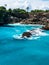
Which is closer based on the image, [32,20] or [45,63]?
[45,63]

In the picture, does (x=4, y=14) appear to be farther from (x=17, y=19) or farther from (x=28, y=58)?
(x=28, y=58)

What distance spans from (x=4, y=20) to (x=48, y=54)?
236 feet

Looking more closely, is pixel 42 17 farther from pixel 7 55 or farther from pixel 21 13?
pixel 7 55

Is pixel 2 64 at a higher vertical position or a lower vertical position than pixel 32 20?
higher

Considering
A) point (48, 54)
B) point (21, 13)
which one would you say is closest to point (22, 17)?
point (21, 13)

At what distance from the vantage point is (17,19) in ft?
336

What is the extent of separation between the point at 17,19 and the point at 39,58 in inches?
3095

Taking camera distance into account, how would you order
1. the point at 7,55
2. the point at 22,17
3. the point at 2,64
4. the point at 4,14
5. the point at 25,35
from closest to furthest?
the point at 2,64
the point at 7,55
the point at 25,35
the point at 4,14
the point at 22,17

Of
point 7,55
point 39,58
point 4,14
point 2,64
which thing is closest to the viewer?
point 2,64

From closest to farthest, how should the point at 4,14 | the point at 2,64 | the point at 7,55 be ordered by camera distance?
the point at 2,64 → the point at 7,55 → the point at 4,14

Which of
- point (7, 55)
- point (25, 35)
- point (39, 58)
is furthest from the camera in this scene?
point (25, 35)

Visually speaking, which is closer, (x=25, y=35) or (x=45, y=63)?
(x=45, y=63)

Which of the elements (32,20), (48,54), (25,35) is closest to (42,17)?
(32,20)

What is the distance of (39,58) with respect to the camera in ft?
80.6
